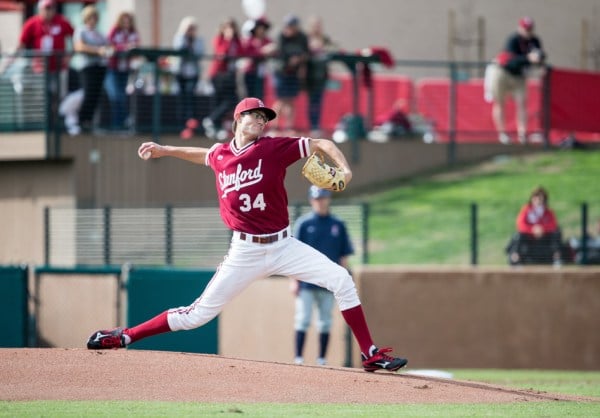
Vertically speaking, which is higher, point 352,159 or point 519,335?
point 352,159

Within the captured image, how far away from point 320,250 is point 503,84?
7.94 m

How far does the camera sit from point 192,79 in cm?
1936

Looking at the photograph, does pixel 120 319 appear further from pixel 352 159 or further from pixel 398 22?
pixel 398 22

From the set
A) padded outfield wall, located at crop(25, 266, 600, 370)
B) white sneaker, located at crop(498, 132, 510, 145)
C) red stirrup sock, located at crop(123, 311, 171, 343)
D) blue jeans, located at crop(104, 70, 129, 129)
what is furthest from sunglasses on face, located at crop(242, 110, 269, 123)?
white sneaker, located at crop(498, 132, 510, 145)

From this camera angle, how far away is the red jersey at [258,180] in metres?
9.81

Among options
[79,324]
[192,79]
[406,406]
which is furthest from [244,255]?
[192,79]

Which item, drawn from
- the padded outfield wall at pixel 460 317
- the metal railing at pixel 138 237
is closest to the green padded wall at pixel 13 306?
the padded outfield wall at pixel 460 317

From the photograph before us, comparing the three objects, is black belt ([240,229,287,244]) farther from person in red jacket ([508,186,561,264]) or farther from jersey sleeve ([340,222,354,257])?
person in red jacket ([508,186,561,264])

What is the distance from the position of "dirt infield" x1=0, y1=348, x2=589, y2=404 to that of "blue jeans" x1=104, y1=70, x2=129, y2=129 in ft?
29.1

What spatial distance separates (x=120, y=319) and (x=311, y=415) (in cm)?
844

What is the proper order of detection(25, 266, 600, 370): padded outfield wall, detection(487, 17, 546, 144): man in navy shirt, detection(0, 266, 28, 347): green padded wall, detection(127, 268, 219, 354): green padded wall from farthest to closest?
1. detection(487, 17, 546, 144): man in navy shirt
2. detection(0, 266, 28, 347): green padded wall
3. detection(25, 266, 600, 370): padded outfield wall
4. detection(127, 268, 219, 354): green padded wall

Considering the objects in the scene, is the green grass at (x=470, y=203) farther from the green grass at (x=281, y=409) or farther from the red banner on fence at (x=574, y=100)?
the green grass at (x=281, y=409)

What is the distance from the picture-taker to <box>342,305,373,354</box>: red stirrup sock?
10086 mm

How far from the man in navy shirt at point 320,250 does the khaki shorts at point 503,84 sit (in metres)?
7.50
